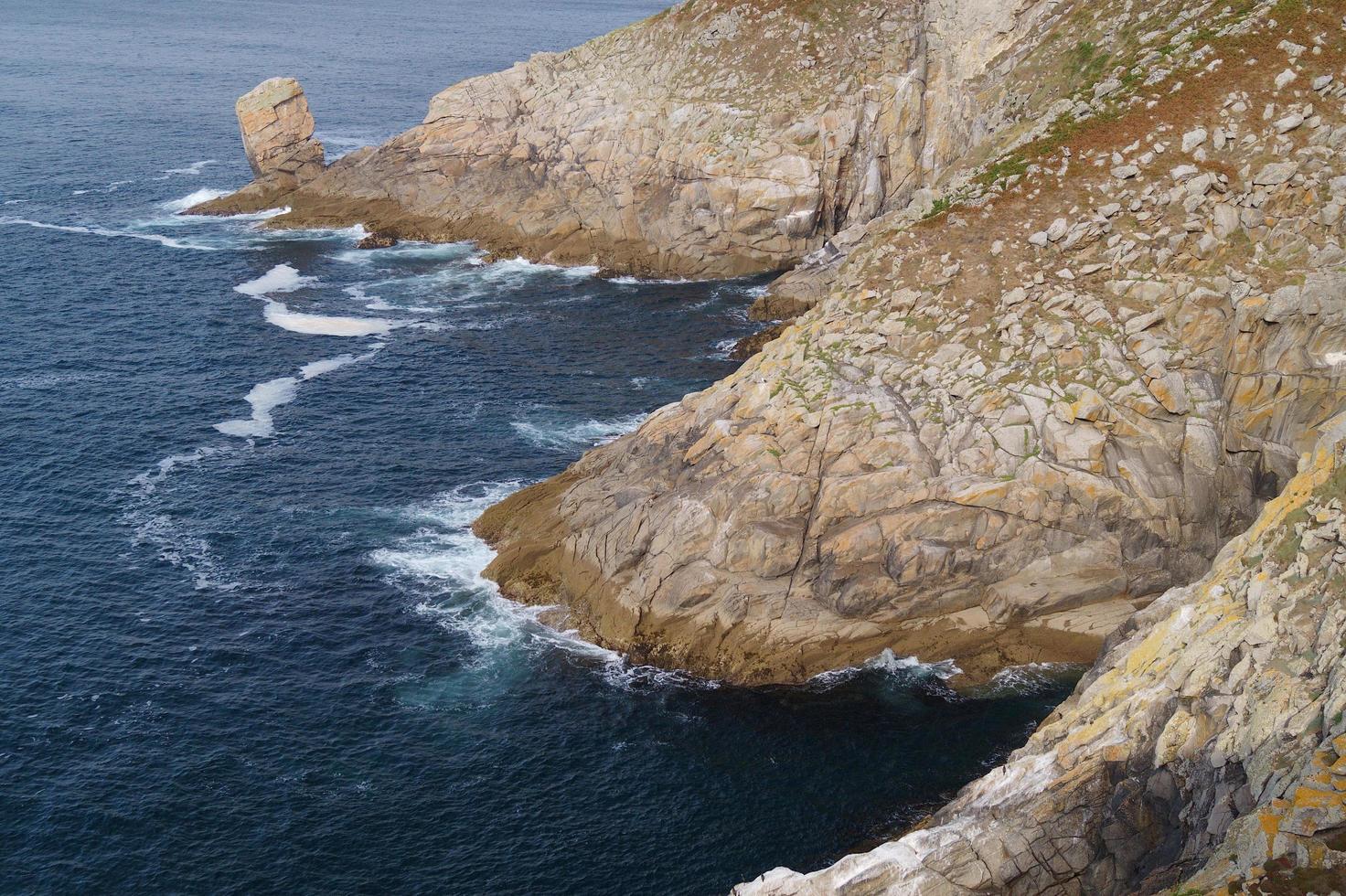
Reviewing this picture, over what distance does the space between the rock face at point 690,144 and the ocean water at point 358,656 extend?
10.3 m

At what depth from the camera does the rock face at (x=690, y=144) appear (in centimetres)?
11662

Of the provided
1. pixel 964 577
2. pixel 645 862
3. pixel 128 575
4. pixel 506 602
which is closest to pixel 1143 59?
pixel 964 577

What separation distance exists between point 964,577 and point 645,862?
70.4ft

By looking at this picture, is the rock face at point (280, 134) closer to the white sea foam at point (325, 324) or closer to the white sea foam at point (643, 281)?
the white sea foam at point (325, 324)

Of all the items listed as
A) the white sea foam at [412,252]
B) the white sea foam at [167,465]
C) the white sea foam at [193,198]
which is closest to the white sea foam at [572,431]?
the white sea foam at [167,465]

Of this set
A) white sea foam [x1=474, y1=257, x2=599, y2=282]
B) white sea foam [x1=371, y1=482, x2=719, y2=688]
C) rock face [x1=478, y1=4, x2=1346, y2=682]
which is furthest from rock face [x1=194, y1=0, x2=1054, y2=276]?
white sea foam [x1=371, y1=482, x2=719, y2=688]

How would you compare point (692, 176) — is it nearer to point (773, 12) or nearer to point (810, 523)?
point (773, 12)

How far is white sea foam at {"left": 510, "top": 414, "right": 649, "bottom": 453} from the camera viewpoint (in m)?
85.4

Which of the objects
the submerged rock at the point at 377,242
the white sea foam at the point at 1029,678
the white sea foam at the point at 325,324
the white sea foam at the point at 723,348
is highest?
the submerged rock at the point at 377,242

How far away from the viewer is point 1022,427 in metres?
62.2

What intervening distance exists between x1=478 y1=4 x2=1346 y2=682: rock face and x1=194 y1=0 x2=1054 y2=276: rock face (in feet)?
129

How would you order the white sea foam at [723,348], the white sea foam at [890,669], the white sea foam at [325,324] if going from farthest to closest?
1. the white sea foam at [325,324]
2. the white sea foam at [723,348]
3. the white sea foam at [890,669]

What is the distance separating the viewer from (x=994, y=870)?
42.1 meters

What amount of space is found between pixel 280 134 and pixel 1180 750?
123725 millimetres
